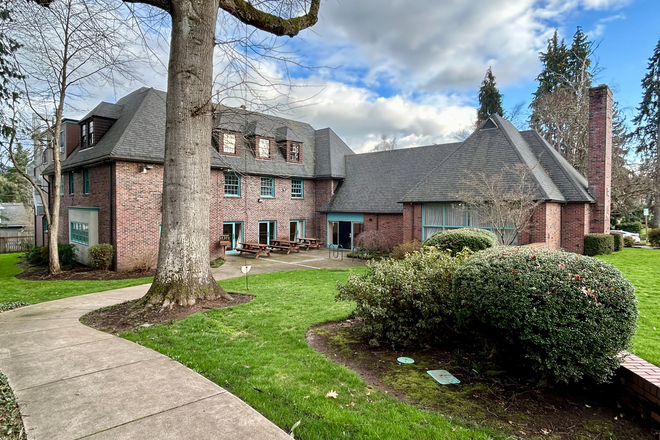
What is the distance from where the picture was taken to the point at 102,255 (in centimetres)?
1419

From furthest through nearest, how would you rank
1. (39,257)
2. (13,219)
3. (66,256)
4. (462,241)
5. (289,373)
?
(13,219), (39,257), (66,256), (462,241), (289,373)

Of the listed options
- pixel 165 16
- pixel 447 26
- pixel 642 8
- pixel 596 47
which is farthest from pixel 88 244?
pixel 596 47

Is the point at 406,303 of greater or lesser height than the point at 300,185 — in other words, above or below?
below

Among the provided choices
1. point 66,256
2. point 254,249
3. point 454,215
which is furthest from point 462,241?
point 66,256

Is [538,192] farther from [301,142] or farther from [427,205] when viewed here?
[301,142]

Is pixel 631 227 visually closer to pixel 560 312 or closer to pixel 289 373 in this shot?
pixel 560 312

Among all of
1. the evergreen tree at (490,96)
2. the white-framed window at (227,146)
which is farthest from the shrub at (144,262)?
the evergreen tree at (490,96)

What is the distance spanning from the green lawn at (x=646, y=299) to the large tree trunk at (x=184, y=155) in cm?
734

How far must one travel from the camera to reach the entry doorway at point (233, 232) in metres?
19.8

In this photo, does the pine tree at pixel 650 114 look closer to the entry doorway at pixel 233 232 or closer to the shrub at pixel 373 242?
the shrub at pixel 373 242

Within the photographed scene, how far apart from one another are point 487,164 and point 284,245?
11.6 m

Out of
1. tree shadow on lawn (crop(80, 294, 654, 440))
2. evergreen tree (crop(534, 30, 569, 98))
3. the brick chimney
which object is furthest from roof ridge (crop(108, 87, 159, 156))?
evergreen tree (crop(534, 30, 569, 98))

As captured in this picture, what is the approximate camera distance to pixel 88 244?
1589 cm

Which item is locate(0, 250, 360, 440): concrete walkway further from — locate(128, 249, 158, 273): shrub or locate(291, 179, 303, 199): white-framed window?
locate(291, 179, 303, 199): white-framed window
